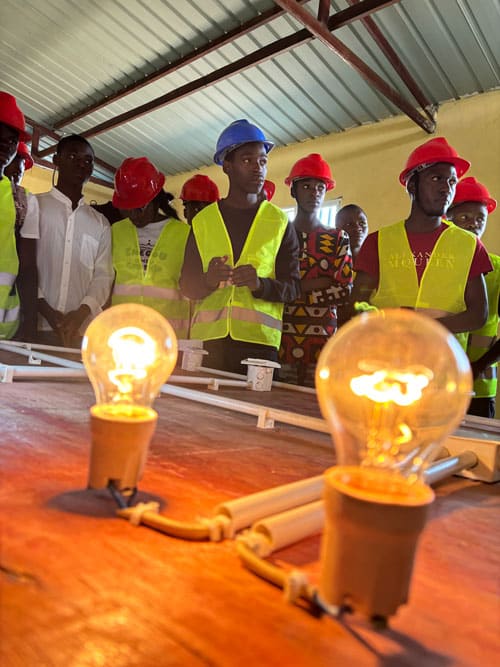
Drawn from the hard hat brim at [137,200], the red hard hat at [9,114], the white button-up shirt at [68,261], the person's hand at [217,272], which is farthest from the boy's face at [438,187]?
the red hard hat at [9,114]

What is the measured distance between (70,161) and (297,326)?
178 cm

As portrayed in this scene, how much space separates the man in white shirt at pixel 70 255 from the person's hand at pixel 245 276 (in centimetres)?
114

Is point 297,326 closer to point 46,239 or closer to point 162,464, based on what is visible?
point 46,239

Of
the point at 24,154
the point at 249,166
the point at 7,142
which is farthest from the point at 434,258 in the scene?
the point at 24,154

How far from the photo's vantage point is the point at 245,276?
7.77ft

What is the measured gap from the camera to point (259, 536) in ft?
→ 1.79

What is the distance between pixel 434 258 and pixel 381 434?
84.3 inches

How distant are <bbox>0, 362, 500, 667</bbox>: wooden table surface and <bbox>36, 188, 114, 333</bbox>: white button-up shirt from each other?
248 cm

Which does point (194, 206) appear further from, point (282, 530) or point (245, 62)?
point (282, 530)

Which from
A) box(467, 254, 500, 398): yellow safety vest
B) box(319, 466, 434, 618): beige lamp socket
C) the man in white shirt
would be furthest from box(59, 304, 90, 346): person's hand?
box(319, 466, 434, 618): beige lamp socket

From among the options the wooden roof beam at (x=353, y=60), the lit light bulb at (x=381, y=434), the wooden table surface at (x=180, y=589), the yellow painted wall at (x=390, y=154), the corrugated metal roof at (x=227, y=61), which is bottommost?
the wooden table surface at (x=180, y=589)

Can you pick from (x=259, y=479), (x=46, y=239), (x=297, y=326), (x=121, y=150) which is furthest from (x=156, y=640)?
(x=121, y=150)

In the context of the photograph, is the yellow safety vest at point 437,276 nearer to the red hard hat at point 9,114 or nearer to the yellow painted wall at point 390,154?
the red hard hat at point 9,114

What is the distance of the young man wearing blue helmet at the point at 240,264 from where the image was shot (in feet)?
8.20
